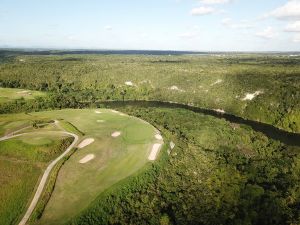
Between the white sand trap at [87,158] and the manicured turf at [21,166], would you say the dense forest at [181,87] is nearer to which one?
the manicured turf at [21,166]

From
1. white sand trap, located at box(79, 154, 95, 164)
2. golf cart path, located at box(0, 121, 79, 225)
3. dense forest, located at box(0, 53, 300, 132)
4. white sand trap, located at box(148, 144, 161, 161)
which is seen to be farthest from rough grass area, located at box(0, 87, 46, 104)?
white sand trap, located at box(148, 144, 161, 161)

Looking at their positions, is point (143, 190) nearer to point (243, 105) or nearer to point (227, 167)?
point (227, 167)

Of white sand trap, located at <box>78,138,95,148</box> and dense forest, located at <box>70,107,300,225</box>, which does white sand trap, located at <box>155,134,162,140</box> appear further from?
white sand trap, located at <box>78,138,95,148</box>

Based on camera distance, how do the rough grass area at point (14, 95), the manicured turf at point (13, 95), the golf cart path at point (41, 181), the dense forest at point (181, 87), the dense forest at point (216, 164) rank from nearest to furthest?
1. the golf cart path at point (41, 181)
2. the dense forest at point (216, 164)
3. the rough grass area at point (14, 95)
4. the manicured turf at point (13, 95)
5. the dense forest at point (181, 87)

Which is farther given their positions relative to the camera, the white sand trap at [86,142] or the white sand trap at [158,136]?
the white sand trap at [158,136]

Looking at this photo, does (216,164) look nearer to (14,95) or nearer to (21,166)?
(21,166)

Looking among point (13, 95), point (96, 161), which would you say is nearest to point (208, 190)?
point (96, 161)

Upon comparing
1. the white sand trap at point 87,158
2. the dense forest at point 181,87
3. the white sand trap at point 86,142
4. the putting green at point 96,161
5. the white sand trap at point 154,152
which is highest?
the white sand trap at point 86,142

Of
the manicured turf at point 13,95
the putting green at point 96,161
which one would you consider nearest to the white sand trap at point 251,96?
the putting green at point 96,161
